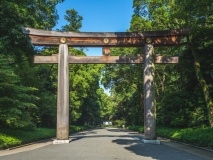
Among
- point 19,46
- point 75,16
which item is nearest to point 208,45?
point 19,46

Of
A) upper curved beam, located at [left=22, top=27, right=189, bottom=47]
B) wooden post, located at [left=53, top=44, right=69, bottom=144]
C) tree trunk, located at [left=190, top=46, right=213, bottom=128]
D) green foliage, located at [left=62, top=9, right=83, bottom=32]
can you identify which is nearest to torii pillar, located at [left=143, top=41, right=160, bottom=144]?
upper curved beam, located at [left=22, top=27, right=189, bottom=47]

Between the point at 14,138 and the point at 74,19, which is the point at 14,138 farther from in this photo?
the point at 74,19

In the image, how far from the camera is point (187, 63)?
20.6m

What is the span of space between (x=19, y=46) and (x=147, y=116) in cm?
939

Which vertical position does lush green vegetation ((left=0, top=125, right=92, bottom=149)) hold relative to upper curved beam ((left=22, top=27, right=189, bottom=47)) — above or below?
below

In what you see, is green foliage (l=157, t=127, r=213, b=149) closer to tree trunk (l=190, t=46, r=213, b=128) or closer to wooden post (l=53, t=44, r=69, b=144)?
tree trunk (l=190, t=46, r=213, b=128)

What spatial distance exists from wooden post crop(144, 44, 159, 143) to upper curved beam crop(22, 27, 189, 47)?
72cm

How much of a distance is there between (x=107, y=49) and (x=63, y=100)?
14.9 ft

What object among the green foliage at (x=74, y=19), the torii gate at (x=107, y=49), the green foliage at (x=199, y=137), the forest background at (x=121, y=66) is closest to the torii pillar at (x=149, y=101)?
the torii gate at (x=107, y=49)

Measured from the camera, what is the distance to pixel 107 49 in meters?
17.4

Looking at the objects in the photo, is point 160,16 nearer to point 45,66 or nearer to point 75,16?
point 45,66

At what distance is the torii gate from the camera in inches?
640

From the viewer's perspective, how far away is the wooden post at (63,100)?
15.8 metres

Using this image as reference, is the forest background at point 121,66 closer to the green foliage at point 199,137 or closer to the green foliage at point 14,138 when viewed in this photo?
the green foliage at point 14,138
